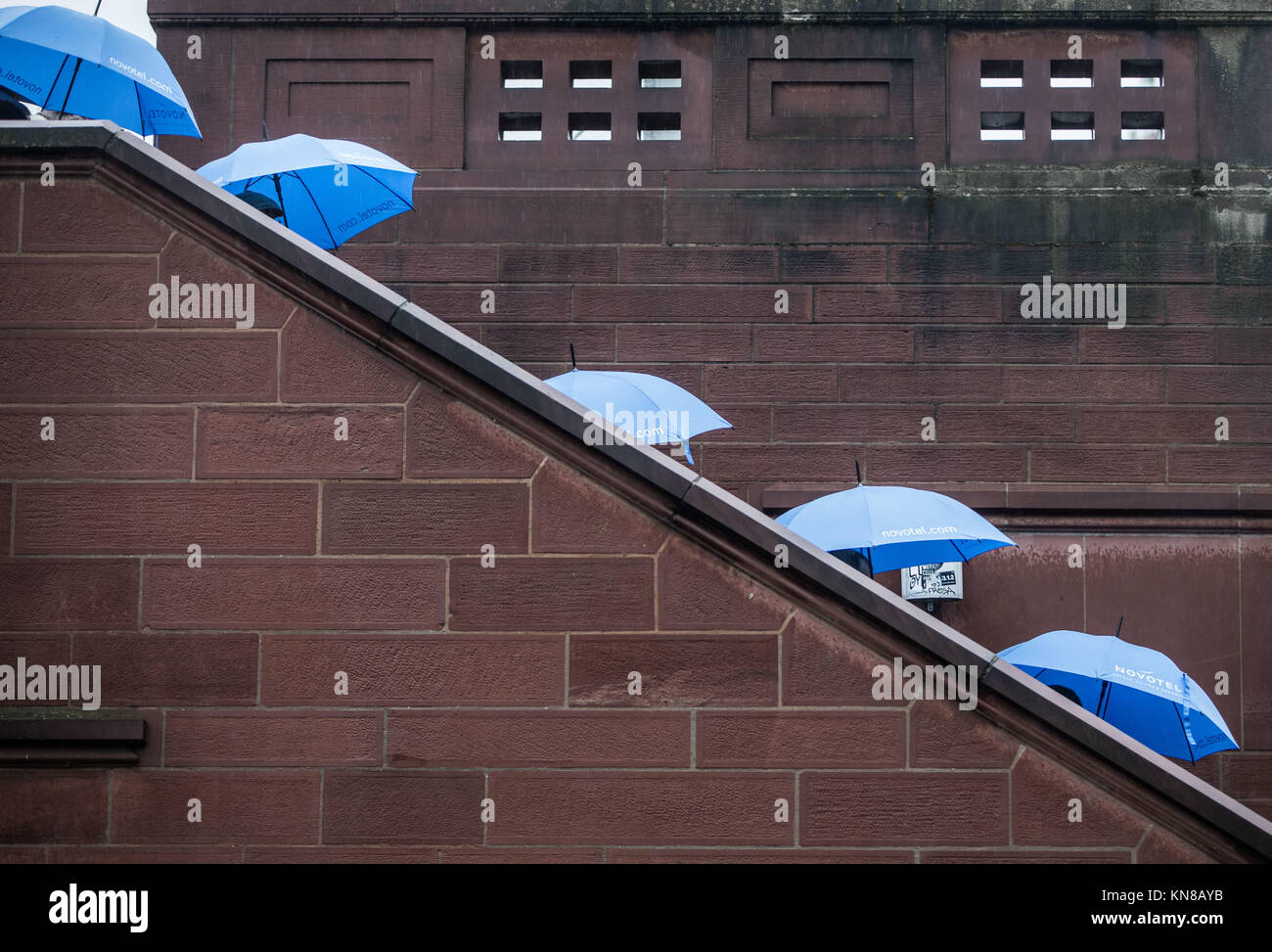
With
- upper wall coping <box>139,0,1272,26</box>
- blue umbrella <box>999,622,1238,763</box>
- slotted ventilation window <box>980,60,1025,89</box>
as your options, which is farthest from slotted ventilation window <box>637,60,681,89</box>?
blue umbrella <box>999,622,1238,763</box>

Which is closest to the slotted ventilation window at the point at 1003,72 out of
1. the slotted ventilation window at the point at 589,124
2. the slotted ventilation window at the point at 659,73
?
the slotted ventilation window at the point at 659,73

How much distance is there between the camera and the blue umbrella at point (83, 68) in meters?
6.86

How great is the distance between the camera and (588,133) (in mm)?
10070

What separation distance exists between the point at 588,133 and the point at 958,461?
12.4 feet

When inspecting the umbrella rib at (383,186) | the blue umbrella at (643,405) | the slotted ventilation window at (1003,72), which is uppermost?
the slotted ventilation window at (1003,72)

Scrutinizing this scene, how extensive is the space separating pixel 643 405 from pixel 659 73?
363 centimetres

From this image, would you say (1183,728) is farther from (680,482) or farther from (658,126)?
(658,126)

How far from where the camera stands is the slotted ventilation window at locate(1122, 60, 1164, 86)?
9961 mm

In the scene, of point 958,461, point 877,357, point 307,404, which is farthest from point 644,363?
point 307,404

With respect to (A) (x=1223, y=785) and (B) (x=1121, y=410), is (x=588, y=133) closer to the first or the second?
(B) (x=1121, y=410)

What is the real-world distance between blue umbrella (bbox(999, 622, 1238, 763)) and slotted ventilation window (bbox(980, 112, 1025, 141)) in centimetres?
456

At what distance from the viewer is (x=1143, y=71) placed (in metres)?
10.0

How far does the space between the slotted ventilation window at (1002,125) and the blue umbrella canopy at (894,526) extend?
3.85 metres

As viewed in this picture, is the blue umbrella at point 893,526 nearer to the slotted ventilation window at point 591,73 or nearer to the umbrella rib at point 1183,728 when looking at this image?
the umbrella rib at point 1183,728
